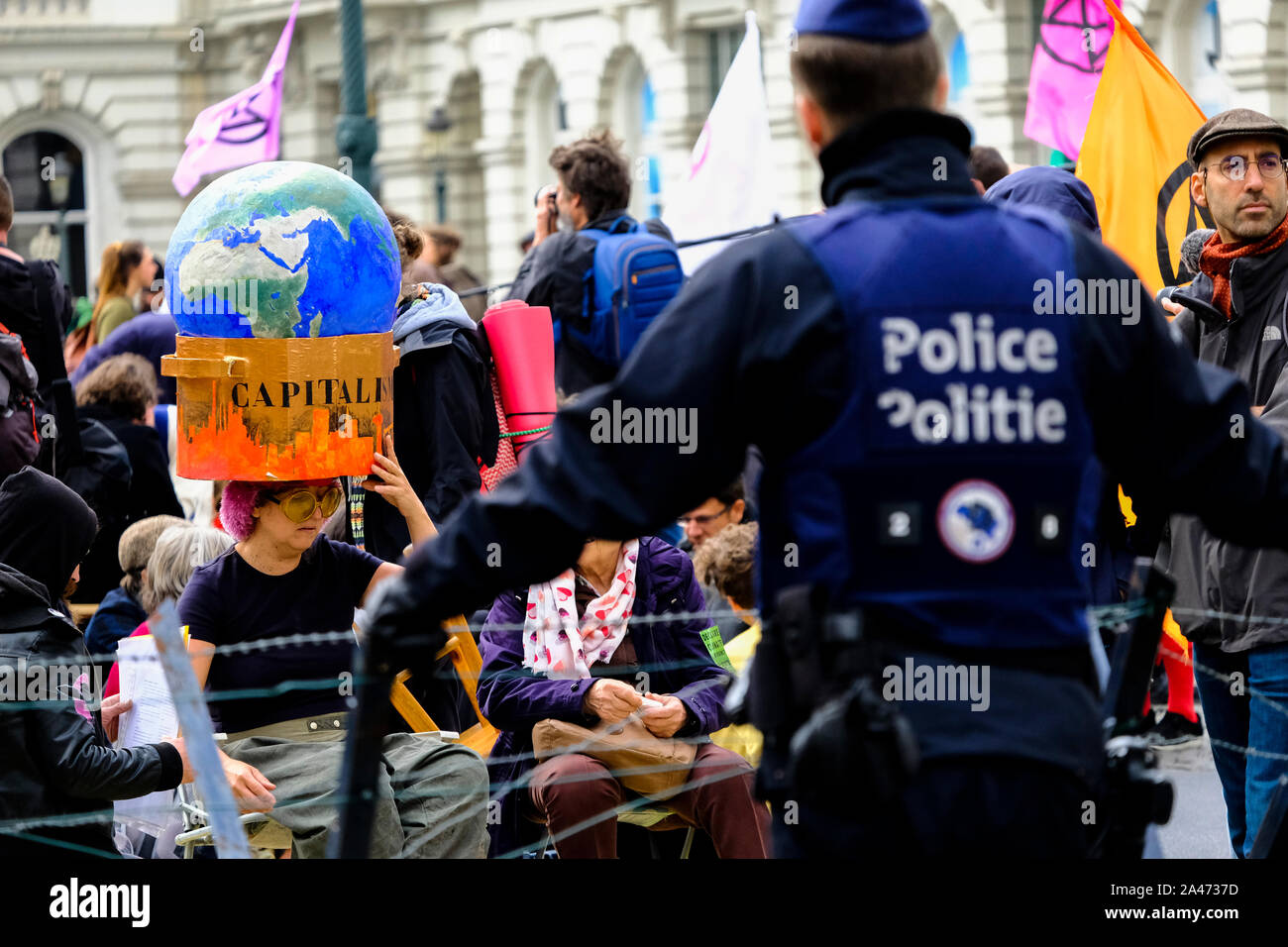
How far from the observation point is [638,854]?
5.69 metres

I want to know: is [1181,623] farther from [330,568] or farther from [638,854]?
[330,568]

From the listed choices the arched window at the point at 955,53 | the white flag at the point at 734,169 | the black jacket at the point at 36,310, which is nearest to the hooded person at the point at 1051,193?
the black jacket at the point at 36,310

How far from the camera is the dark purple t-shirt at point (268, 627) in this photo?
4961mm

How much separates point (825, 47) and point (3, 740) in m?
2.56

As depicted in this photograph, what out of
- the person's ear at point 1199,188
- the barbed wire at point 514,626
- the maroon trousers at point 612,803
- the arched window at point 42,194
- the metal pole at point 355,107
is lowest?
the maroon trousers at point 612,803

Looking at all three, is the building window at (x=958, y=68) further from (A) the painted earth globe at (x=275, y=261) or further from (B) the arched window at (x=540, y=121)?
(A) the painted earth globe at (x=275, y=261)

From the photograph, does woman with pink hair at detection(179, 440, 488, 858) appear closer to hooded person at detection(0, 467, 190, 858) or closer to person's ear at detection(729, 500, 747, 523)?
hooded person at detection(0, 467, 190, 858)

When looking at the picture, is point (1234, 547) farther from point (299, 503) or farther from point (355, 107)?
point (355, 107)

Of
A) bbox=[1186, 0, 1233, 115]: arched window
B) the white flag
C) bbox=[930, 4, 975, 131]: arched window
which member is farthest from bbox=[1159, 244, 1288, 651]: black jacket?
bbox=[930, 4, 975, 131]: arched window

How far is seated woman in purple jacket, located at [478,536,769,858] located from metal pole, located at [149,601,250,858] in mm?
1442

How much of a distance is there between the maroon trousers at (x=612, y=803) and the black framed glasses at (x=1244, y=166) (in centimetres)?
211

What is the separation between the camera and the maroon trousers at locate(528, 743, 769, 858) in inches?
205

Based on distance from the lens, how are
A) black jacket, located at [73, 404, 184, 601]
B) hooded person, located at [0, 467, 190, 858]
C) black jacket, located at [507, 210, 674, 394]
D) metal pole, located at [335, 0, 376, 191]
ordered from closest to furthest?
hooded person, located at [0, 467, 190, 858] → black jacket, located at [73, 404, 184, 601] → black jacket, located at [507, 210, 674, 394] → metal pole, located at [335, 0, 376, 191]
